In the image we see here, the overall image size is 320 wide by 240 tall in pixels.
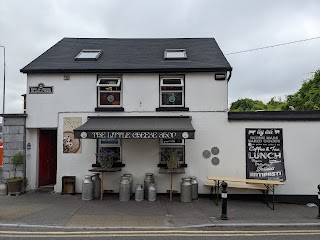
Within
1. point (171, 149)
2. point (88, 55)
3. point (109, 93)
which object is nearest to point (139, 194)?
point (171, 149)

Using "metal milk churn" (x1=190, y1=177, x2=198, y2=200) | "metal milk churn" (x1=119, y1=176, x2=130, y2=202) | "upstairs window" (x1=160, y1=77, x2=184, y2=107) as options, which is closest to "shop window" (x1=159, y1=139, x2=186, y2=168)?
"metal milk churn" (x1=190, y1=177, x2=198, y2=200)

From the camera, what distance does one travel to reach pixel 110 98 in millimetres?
12281

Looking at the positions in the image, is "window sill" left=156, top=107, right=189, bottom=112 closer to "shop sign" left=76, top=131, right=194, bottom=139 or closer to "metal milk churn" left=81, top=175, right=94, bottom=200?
"shop sign" left=76, top=131, right=194, bottom=139

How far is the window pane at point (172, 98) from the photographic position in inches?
480

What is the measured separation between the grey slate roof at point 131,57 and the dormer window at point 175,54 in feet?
0.78

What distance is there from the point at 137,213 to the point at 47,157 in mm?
6263

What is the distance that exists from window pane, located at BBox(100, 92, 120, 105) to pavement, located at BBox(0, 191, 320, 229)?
12.4 ft

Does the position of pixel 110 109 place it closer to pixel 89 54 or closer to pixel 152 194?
pixel 89 54

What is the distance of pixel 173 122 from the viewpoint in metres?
11.3

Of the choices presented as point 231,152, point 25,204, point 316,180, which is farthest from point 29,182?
point 316,180

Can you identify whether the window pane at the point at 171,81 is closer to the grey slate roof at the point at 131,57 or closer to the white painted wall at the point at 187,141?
the white painted wall at the point at 187,141

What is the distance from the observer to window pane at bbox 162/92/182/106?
480 inches

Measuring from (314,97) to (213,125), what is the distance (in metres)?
21.6

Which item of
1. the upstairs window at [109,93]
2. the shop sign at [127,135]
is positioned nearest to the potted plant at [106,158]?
the shop sign at [127,135]
